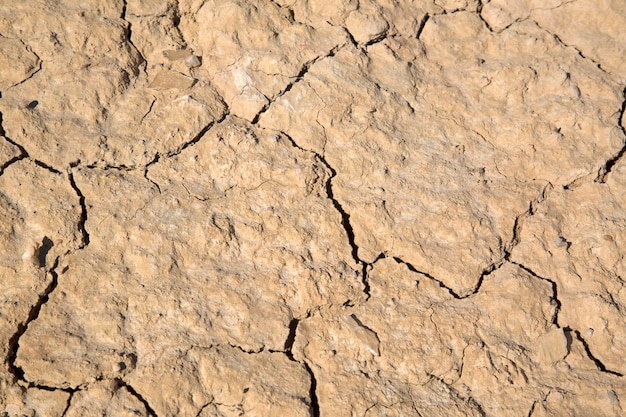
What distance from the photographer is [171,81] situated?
2.66 meters

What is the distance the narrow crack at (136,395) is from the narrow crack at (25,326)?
29 cm

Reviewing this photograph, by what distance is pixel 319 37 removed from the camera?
2.84 m

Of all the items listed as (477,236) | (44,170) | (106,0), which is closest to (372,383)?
(477,236)

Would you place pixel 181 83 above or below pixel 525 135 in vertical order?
below

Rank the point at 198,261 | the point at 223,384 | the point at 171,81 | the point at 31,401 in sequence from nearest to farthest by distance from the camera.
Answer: the point at 31,401 < the point at 223,384 < the point at 198,261 < the point at 171,81

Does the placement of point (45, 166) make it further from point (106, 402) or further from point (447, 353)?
point (447, 353)

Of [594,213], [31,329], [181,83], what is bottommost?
[31,329]

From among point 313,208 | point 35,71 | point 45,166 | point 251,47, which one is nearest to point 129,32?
point 35,71

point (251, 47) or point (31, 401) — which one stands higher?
point (251, 47)

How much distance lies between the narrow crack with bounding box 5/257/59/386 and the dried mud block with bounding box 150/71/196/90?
971 millimetres

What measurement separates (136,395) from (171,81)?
1468 mm

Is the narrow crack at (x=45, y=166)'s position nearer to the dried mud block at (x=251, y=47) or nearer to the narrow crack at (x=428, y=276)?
the dried mud block at (x=251, y=47)

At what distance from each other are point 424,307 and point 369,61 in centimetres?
129

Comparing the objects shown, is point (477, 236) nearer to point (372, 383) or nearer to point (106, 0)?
point (372, 383)
